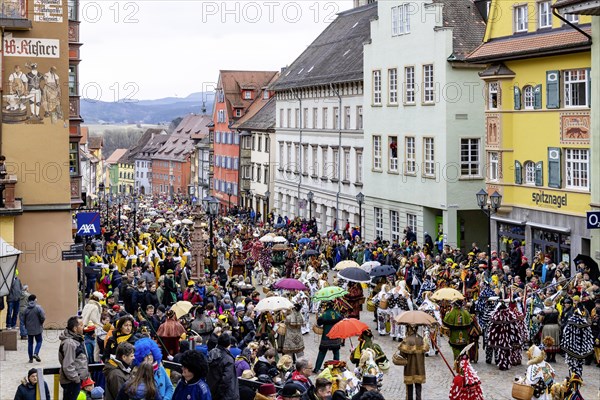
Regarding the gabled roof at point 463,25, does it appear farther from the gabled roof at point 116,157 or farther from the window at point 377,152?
the gabled roof at point 116,157

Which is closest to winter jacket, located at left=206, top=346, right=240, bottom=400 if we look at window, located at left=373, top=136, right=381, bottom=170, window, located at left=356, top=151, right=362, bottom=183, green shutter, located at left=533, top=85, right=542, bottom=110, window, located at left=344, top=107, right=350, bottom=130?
green shutter, located at left=533, top=85, right=542, bottom=110

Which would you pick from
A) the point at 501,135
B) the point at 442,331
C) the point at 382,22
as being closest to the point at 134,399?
the point at 442,331

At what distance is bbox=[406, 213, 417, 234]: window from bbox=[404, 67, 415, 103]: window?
489cm

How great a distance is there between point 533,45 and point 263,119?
1725 inches

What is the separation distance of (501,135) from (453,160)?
5.20 meters

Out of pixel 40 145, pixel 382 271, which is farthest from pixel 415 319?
pixel 40 145

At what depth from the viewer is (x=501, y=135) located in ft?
125

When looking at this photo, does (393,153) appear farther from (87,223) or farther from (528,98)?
(87,223)

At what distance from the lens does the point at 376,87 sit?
5069 cm

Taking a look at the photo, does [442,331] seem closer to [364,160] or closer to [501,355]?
[501,355]

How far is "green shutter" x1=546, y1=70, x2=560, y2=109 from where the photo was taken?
34.7 metres

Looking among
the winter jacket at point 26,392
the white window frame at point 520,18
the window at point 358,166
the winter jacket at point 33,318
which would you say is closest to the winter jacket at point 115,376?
the winter jacket at point 26,392

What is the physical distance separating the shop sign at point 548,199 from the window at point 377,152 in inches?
580

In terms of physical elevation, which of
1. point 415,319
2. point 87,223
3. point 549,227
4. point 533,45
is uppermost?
point 533,45
